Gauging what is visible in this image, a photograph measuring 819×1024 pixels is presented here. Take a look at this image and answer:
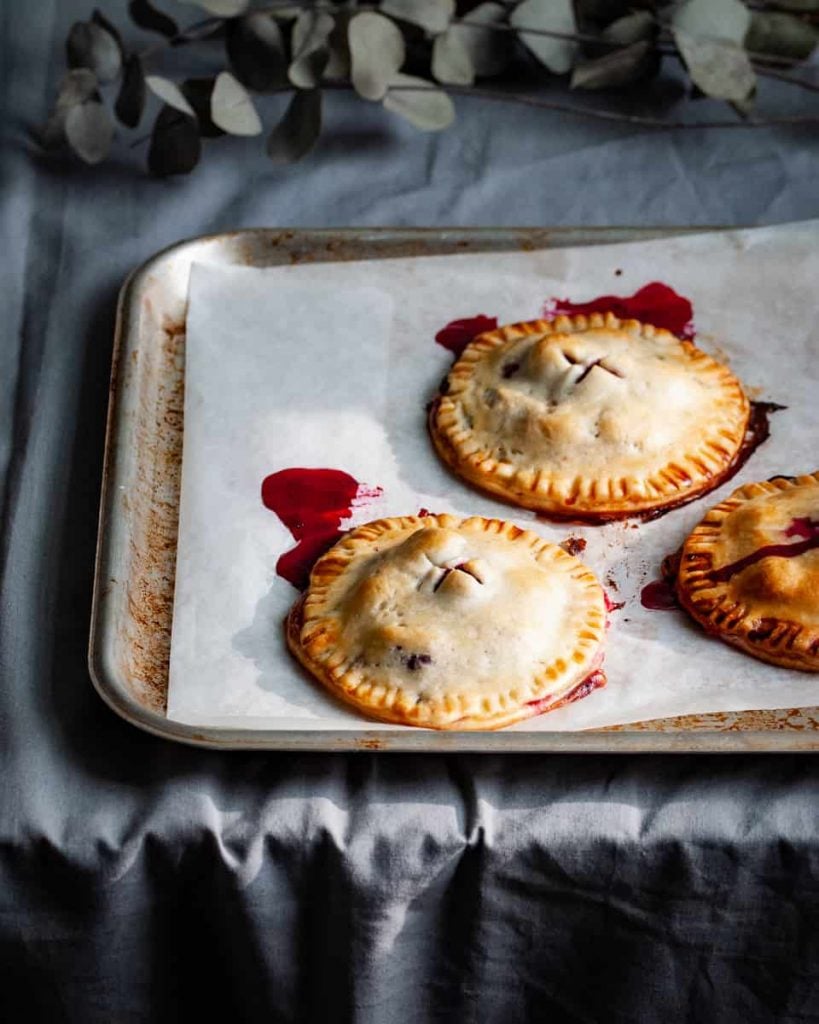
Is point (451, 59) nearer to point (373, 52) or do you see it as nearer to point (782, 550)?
point (373, 52)

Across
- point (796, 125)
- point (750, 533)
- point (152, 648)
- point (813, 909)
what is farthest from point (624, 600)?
point (796, 125)

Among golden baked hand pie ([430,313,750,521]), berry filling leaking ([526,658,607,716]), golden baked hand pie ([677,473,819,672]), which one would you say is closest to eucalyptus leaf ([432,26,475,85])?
golden baked hand pie ([430,313,750,521])

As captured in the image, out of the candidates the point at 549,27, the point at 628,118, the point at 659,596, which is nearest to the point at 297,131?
the point at 549,27

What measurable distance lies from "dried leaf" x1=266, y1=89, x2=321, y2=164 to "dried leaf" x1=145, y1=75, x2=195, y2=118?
0.16 m

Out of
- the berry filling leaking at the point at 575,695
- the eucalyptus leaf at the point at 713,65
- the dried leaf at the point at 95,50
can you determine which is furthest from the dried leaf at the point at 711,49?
the berry filling leaking at the point at 575,695

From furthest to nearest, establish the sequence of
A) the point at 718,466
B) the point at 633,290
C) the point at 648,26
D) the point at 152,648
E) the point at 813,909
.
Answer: the point at 648,26
the point at 633,290
the point at 718,466
the point at 152,648
the point at 813,909

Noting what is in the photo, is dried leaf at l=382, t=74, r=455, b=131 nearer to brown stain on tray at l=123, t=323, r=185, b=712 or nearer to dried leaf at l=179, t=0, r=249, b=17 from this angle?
dried leaf at l=179, t=0, r=249, b=17

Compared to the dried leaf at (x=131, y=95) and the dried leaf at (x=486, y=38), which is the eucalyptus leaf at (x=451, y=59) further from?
the dried leaf at (x=131, y=95)

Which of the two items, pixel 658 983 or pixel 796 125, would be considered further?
pixel 796 125

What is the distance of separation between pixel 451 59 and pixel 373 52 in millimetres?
173

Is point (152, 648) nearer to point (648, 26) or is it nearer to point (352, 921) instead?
point (352, 921)

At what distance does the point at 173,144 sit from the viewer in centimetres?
254

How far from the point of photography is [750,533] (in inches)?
72.3

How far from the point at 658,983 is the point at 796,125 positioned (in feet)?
5.60
